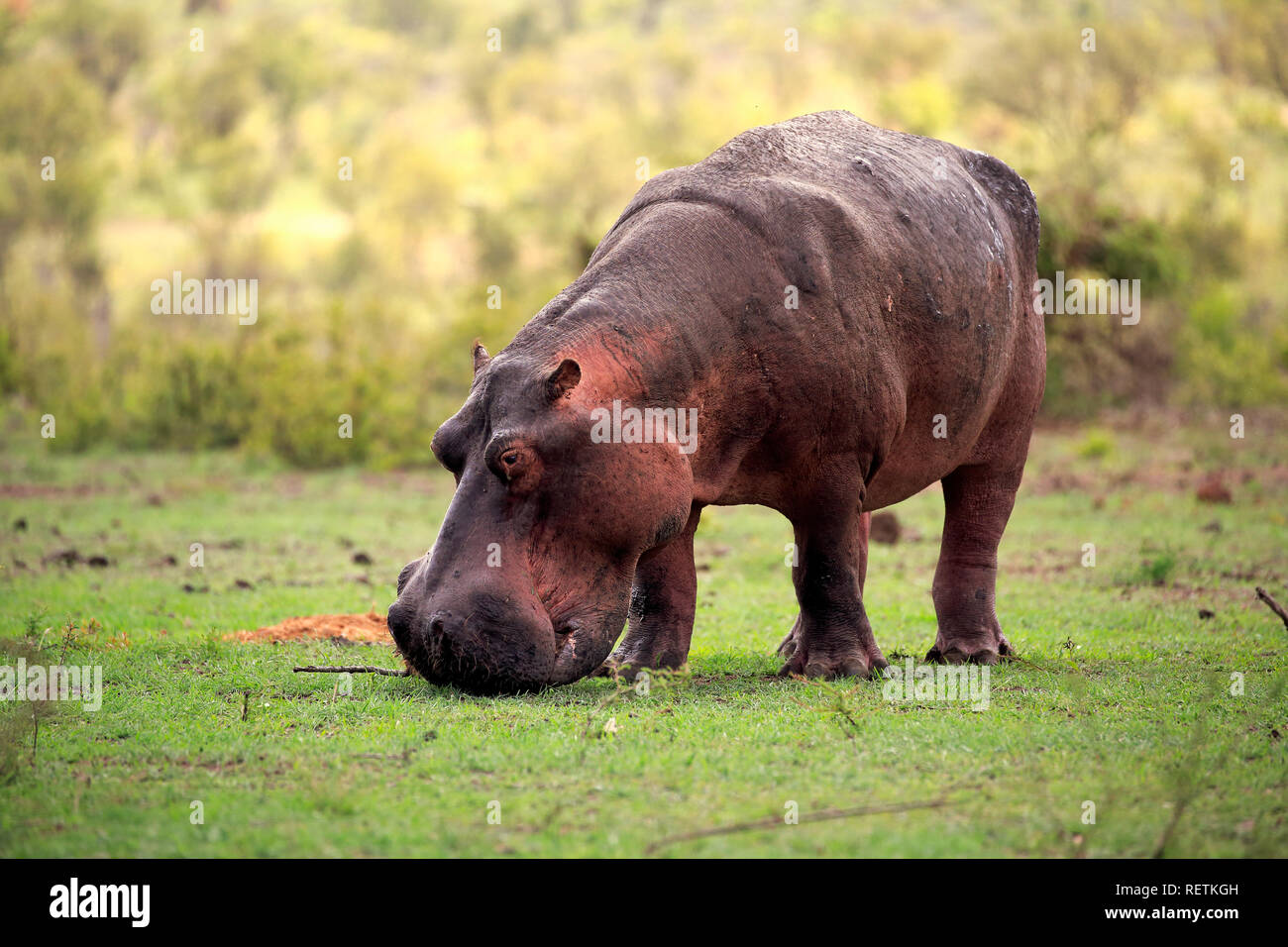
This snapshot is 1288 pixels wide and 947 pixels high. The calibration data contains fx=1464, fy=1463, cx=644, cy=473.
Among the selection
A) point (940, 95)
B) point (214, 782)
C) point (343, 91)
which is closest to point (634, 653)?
point (214, 782)

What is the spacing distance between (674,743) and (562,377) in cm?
161

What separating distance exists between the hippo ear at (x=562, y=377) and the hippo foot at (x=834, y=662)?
1.94 metres

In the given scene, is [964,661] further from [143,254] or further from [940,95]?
[143,254]

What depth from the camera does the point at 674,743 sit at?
18.5 ft

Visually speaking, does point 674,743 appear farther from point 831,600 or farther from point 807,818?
point 831,600

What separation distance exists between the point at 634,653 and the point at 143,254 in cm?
5493

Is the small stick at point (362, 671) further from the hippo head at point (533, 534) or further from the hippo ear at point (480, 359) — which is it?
the hippo ear at point (480, 359)

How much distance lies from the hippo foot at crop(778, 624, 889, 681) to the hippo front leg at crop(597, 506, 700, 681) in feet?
1.85

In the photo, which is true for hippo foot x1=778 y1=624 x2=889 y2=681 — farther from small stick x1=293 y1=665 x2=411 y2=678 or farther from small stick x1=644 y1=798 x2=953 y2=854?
small stick x1=644 y1=798 x2=953 y2=854

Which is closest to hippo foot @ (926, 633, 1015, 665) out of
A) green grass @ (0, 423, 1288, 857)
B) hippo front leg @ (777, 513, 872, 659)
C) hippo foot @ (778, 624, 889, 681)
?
green grass @ (0, 423, 1288, 857)

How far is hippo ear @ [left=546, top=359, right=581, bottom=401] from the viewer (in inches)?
243

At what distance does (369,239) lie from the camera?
214 feet

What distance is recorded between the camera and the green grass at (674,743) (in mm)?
4551

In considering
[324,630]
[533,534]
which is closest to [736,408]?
[533,534]
